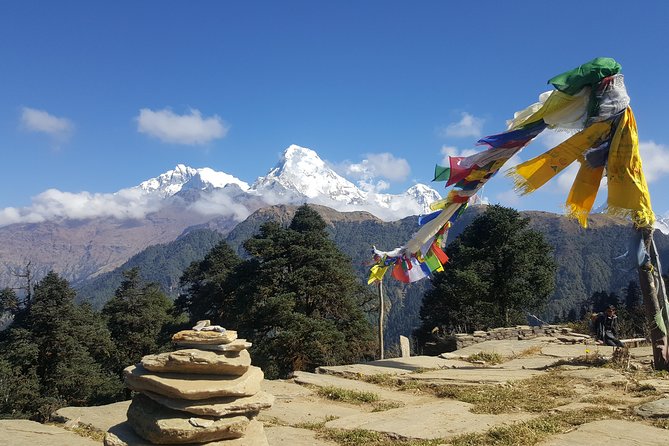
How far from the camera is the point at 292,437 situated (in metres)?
7.23

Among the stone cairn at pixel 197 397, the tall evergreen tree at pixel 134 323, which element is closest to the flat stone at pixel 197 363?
the stone cairn at pixel 197 397

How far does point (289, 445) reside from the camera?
6.77 metres

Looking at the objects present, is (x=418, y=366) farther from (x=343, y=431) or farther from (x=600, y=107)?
(x=600, y=107)

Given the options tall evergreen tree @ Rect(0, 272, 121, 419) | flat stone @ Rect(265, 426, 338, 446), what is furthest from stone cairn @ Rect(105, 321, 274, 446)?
tall evergreen tree @ Rect(0, 272, 121, 419)

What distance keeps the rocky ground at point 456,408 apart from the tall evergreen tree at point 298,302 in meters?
14.0

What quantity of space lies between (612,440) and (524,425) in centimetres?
116

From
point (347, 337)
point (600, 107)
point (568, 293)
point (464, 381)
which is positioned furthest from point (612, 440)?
point (568, 293)

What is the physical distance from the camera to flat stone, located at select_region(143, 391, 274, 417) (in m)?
5.68

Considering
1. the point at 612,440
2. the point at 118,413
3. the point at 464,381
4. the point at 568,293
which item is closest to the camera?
the point at 612,440

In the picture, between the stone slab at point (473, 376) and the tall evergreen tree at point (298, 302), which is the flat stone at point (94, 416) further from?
the tall evergreen tree at point (298, 302)

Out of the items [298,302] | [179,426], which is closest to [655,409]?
[179,426]

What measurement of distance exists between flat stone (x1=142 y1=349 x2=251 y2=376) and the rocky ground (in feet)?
5.36

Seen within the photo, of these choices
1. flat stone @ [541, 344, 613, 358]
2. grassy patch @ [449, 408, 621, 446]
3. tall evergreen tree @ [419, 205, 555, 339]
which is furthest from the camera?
tall evergreen tree @ [419, 205, 555, 339]

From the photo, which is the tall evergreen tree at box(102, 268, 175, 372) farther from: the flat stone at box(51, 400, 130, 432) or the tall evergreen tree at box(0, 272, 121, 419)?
the flat stone at box(51, 400, 130, 432)
